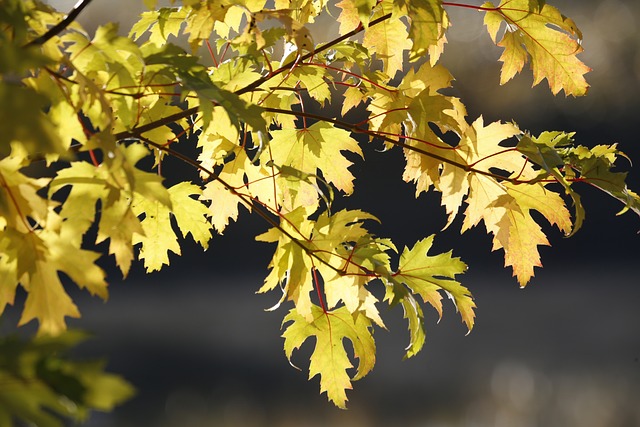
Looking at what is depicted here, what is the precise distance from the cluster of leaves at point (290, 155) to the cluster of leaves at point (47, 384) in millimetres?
233

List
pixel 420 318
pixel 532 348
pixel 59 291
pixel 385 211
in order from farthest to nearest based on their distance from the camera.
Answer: pixel 385 211 → pixel 532 348 → pixel 420 318 → pixel 59 291

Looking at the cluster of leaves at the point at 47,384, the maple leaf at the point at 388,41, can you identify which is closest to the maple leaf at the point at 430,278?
the maple leaf at the point at 388,41

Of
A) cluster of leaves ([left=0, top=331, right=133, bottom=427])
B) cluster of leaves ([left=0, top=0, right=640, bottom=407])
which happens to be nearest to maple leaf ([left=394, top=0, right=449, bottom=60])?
cluster of leaves ([left=0, top=0, right=640, bottom=407])

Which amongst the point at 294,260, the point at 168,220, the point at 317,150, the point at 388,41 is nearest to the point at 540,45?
the point at 388,41

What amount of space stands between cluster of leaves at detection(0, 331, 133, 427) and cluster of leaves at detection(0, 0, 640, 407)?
0.23 meters

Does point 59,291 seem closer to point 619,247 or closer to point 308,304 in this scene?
point 308,304

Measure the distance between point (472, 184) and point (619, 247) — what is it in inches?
342

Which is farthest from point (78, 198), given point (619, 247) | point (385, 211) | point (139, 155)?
point (619, 247)

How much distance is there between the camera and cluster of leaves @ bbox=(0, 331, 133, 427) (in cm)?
44

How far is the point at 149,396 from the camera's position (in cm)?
438

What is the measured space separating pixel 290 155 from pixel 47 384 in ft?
2.50

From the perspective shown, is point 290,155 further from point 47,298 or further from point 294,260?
point 47,298

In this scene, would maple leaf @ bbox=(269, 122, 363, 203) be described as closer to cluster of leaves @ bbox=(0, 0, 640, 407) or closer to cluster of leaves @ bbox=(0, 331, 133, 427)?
cluster of leaves @ bbox=(0, 0, 640, 407)

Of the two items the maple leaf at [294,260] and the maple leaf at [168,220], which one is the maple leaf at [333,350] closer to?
Answer: the maple leaf at [294,260]
